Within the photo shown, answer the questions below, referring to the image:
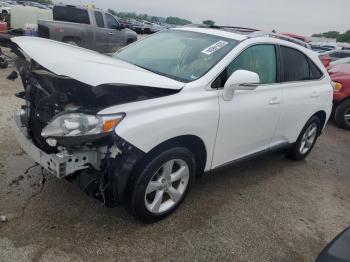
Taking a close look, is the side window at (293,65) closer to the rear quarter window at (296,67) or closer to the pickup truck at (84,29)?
the rear quarter window at (296,67)

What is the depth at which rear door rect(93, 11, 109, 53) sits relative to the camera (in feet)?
43.0

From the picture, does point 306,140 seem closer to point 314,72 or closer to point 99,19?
point 314,72

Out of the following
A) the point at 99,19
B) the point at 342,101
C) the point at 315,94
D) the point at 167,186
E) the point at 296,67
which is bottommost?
the point at 342,101

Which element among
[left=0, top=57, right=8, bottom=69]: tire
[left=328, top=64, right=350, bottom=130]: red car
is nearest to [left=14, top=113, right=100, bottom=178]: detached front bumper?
[left=328, top=64, right=350, bottom=130]: red car

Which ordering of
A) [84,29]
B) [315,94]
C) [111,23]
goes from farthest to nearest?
[111,23] < [84,29] < [315,94]

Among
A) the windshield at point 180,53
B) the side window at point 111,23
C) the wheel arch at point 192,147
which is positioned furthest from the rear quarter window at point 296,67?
the side window at point 111,23

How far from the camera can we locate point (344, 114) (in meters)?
7.89

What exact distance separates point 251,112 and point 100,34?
10.5 meters

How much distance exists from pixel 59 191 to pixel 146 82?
155 centimetres

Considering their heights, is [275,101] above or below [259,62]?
below

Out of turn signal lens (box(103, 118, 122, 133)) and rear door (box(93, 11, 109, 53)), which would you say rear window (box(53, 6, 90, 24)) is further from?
turn signal lens (box(103, 118, 122, 133))

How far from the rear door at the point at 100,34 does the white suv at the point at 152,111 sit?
9.36 meters

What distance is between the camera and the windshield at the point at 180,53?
350 cm

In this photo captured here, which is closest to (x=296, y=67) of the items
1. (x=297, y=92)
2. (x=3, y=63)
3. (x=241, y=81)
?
(x=297, y=92)
